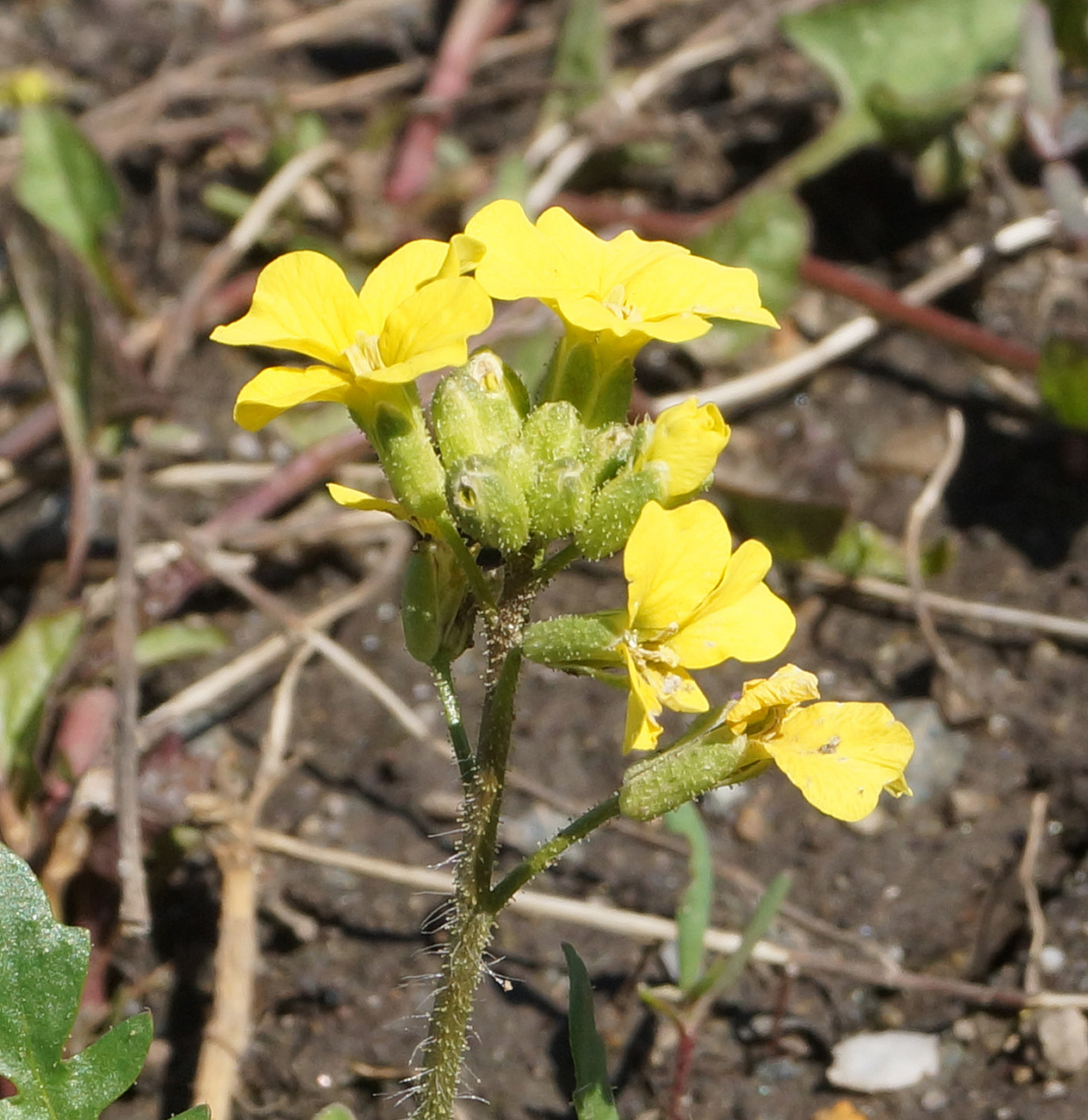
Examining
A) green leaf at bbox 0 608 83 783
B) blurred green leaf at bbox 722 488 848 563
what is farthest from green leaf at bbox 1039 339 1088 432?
green leaf at bbox 0 608 83 783

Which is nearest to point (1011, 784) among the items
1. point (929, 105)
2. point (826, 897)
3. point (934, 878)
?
point (934, 878)

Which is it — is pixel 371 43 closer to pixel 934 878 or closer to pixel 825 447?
pixel 825 447

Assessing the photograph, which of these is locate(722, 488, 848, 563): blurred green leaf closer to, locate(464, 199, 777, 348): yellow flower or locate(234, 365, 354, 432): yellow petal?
locate(464, 199, 777, 348): yellow flower

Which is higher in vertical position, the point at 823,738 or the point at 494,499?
the point at 494,499

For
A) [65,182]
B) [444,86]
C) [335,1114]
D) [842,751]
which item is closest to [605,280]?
[842,751]

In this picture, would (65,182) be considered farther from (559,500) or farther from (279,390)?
(559,500)

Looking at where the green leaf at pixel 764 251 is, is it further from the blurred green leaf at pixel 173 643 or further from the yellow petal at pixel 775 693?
the yellow petal at pixel 775 693

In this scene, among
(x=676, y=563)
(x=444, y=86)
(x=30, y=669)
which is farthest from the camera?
(x=444, y=86)
